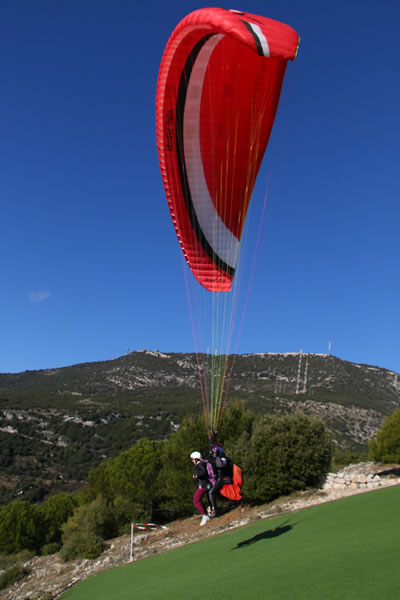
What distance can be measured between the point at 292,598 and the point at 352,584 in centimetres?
63

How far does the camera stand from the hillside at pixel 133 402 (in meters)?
46.4

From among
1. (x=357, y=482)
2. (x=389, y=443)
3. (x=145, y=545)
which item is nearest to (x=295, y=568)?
(x=145, y=545)

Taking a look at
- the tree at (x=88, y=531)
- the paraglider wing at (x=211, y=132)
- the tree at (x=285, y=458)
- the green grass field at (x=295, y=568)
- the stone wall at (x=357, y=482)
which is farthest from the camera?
the tree at (x=285, y=458)

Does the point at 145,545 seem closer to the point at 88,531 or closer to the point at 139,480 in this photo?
the point at 88,531

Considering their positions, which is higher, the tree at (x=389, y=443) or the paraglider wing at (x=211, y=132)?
the paraglider wing at (x=211, y=132)

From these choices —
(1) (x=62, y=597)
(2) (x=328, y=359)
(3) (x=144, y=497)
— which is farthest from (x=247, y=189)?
(2) (x=328, y=359)

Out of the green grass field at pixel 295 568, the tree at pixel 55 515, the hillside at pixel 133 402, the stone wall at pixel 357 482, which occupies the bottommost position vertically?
the tree at pixel 55 515

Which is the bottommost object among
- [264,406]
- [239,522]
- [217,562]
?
[239,522]

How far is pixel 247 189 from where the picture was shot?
959cm

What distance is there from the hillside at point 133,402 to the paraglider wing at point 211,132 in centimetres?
3448

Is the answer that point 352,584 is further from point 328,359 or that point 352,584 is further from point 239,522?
point 328,359

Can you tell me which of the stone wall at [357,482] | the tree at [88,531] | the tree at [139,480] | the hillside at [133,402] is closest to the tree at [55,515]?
the tree at [139,480]

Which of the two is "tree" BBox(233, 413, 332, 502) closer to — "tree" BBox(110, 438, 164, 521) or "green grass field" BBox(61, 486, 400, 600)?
"tree" BBox(110, 438, 164, 521)

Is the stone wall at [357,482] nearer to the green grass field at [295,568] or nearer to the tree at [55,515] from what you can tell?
the green grass field at [295,568]
